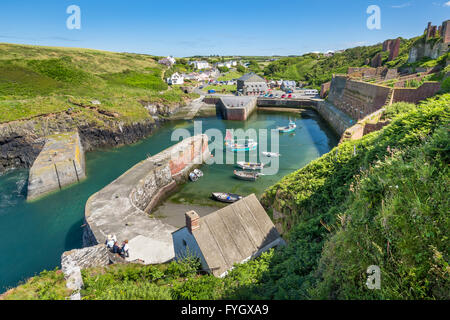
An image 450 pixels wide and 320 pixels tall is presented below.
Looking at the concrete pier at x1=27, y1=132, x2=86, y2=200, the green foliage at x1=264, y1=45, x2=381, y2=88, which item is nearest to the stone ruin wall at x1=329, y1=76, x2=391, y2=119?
the green foliage at x1=264, y1=45, x2=381, y2=88

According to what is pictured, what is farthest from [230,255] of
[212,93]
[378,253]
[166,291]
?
[212,93]

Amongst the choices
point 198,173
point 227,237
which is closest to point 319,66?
point 198,173

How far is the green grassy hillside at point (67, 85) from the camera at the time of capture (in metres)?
47.6

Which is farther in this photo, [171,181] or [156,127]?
[156,127]

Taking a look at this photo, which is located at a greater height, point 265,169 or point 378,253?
point 378,253

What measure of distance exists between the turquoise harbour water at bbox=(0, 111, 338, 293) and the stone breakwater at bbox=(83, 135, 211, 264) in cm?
273

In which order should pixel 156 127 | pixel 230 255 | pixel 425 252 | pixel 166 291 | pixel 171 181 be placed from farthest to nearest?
pixel 156 127 < pixel 171 181 < pixel 230 255 < pixel 166 291 < pixel 425 252

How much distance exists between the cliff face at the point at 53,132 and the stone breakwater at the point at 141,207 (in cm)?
1877

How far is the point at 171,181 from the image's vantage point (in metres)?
31.1

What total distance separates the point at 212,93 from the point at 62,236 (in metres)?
84.1

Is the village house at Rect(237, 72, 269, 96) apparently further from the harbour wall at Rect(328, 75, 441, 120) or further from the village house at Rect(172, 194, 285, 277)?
the village house at Rect(172, 194, 285, 277)

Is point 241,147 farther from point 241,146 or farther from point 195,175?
point 195,175

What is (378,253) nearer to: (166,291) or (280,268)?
(280,268)
